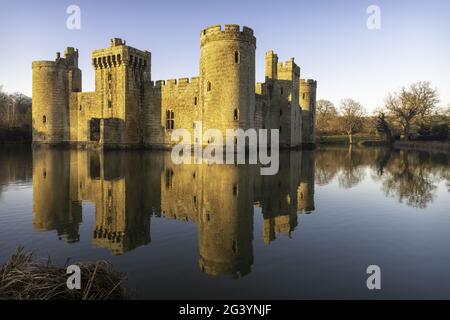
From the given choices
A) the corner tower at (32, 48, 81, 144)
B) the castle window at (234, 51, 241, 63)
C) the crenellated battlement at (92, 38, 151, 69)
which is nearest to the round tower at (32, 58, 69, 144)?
the corner tower at (32, 48, 81, 144)

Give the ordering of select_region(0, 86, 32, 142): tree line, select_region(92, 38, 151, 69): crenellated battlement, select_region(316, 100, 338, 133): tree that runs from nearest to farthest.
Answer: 1. select_region(92, 38, 151, 69): crenellated battlement
2. select_region(0, 86, 32, 142): tree line
3. select_region(316, 100, 338, 133): tree

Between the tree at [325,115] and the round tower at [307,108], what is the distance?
127ft

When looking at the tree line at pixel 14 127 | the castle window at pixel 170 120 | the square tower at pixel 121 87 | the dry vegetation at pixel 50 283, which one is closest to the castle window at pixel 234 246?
the dry vegetation at pixel 50 283

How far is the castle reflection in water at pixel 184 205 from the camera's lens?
6.63m

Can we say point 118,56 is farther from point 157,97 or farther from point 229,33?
point 229,33

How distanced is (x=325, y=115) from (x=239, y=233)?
9674 cm

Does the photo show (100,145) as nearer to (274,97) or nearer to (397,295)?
(274,97)

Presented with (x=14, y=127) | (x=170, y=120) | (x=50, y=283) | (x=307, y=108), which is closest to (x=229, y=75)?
(x=170, y=120)

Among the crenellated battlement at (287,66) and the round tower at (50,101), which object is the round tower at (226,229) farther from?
the round tower at (50,101)

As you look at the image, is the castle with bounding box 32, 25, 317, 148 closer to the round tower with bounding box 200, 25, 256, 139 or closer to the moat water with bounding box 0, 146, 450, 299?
the round tower with bounding box 200, 25, 256, 139

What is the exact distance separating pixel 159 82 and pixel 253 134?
14.2m

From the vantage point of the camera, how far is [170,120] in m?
34.8

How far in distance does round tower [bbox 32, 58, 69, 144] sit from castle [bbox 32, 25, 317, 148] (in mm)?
115

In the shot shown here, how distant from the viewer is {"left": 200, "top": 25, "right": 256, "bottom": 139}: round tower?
26.0 meters
